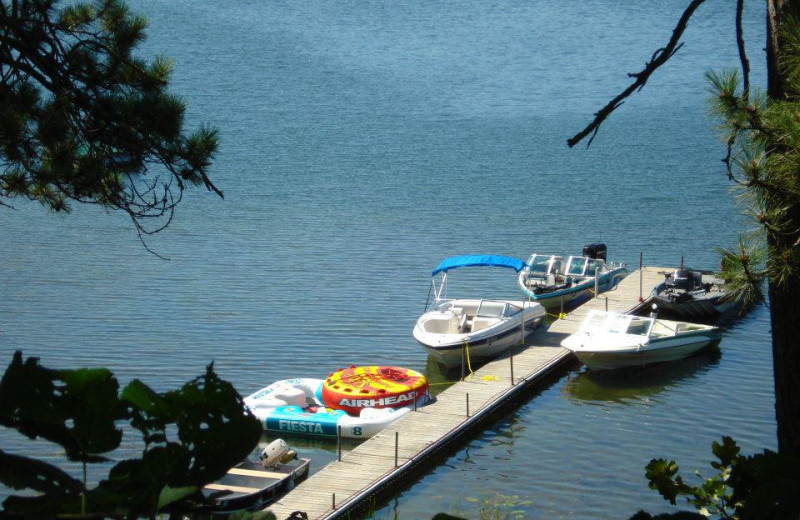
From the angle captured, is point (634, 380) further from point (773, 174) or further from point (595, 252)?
point (773, 174)

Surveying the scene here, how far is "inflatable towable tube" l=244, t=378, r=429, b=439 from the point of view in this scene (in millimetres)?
16797

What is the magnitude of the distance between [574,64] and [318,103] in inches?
811

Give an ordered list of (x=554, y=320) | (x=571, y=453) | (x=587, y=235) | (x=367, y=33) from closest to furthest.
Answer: (x=571, y=453) < (x=554, y=320) < (x=587, y=235) < (x=367, y=33)

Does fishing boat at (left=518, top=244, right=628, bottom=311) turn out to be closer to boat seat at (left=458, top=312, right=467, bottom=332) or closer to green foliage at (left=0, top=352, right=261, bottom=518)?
boat seat at (left=458, top=312, right=467, bottom=332)

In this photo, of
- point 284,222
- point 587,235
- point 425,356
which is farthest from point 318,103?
point 425,356

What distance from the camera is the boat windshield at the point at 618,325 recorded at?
21281 millimetres

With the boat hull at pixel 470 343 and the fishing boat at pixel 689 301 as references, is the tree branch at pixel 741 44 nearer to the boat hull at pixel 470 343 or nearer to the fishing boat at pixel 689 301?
the boat hull at pixel 470 343

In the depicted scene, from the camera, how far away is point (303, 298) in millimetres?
25609

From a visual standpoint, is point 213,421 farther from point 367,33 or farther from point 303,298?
point 367,33

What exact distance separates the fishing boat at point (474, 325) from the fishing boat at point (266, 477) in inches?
224

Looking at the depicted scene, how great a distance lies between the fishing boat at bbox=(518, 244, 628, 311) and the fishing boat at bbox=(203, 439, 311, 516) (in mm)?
10805

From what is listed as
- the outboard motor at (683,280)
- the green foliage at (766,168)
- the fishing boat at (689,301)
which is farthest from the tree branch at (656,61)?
the outboard motor at (683,280)

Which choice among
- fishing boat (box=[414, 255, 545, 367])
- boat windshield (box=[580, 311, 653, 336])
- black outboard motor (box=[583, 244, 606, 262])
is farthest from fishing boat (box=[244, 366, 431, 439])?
black outboard motor (box=[583, 244, 606, 262])

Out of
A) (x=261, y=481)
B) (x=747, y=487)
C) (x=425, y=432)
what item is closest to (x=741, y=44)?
(x=747, y=487)
